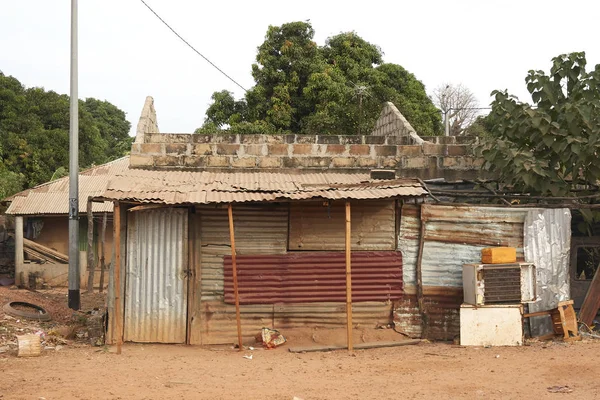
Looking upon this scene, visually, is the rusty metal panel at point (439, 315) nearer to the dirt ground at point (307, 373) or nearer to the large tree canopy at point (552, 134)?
the dirt ground at point (307, 373)

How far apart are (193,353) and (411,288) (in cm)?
302

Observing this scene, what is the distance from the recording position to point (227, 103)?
26578 mm

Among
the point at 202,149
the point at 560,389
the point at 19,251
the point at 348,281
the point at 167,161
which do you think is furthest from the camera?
the point at 19,251

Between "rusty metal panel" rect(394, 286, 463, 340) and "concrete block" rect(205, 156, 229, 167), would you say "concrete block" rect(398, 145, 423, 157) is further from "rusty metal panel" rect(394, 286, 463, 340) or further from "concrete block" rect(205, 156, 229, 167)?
"concrete block" rect(205, 156, 229, 167)

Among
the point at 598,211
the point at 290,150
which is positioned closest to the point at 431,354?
the point at 598,211

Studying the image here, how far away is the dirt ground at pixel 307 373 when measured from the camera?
20.3ft

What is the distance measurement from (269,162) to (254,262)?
2266 mm

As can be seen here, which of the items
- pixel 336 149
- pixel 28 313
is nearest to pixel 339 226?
pixel 336 149

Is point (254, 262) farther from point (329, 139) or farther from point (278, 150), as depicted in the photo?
point (329, 139)

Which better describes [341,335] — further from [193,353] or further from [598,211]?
[598,211]

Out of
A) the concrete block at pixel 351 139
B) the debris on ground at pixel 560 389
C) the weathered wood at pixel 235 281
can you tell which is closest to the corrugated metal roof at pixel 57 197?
the concrete block at pixel 351 139

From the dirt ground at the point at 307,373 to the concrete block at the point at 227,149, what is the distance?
3.33m

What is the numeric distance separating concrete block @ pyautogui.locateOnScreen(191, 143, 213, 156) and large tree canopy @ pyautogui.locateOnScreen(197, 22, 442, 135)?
39.5ft

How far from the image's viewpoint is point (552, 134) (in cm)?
909
